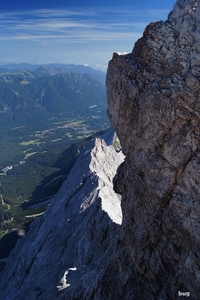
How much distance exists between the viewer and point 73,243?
133 ft

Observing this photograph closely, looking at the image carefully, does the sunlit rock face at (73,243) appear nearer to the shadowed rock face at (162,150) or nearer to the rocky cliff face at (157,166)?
the rocky cliff face at (157,166)

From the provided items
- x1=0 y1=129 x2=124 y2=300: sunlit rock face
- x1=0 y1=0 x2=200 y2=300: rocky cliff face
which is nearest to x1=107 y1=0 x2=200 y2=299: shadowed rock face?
x1=0 y1=0 x2=200 y2=300: rocky cliff face

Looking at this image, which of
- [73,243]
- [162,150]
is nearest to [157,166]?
[162,150]

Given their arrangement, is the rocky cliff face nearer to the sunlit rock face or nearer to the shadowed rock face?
the shadowed rock face

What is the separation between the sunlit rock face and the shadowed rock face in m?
7.24

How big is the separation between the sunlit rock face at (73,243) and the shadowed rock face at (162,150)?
724 cm

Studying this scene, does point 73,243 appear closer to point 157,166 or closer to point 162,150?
point 157,166

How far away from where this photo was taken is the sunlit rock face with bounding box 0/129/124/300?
104 ft

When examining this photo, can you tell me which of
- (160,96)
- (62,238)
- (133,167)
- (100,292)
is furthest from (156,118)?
(62,238)

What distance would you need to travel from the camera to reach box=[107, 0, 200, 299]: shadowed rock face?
1778cm

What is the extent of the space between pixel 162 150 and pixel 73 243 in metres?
25.7

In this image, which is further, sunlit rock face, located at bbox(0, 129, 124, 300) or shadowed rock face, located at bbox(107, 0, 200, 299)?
sunlit rock face, located at bbox(0, 129, 124, 300)

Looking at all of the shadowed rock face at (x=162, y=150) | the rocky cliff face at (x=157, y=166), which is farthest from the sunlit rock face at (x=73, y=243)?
the shadowed rock face at (x=162, y=150)

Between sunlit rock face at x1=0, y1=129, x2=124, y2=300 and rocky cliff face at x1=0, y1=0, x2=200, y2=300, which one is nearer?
rocky cliff face at x1=0, y1=0, x2=200, y2=300
